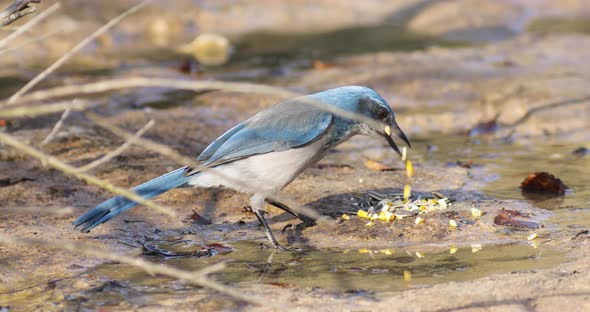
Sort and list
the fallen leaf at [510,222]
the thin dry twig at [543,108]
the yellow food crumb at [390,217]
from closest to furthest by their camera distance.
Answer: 1. the fallen leaf at [510,222]
2. the yellow food crumb at [390,217]
3. the thin dry twig at [543,108]

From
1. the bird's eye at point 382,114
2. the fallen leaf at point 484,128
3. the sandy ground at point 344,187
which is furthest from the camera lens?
the fallen leaf at point 484,128

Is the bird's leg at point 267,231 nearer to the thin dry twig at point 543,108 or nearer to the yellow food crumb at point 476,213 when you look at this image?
the yellow food crumb at point 476,213

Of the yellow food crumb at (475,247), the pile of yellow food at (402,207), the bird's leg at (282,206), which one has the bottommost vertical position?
the yellow food crumb at (475,247)

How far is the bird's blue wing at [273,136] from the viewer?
4910 mm

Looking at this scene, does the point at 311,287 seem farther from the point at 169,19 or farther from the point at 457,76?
the point at 169,19

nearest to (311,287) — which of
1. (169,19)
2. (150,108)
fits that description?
(150,108)

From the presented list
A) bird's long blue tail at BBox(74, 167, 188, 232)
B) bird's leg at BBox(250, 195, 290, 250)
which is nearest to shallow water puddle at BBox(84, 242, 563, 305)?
bird's leg at BBox(250, 195, 290, 250)

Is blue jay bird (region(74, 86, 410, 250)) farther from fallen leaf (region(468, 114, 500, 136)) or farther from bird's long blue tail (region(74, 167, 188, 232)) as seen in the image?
fallen leaf (region(468, 114, 500, 136))

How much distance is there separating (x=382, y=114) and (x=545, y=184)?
126cm

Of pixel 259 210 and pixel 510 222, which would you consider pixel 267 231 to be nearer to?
pixel 259 210

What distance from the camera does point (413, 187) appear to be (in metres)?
5.83

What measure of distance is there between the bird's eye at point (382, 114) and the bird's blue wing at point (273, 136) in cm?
45

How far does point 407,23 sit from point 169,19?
11.9 feet

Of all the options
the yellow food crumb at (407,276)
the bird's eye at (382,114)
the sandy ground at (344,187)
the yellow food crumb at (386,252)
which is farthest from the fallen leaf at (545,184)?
the yellow food crumb at (407,276)
